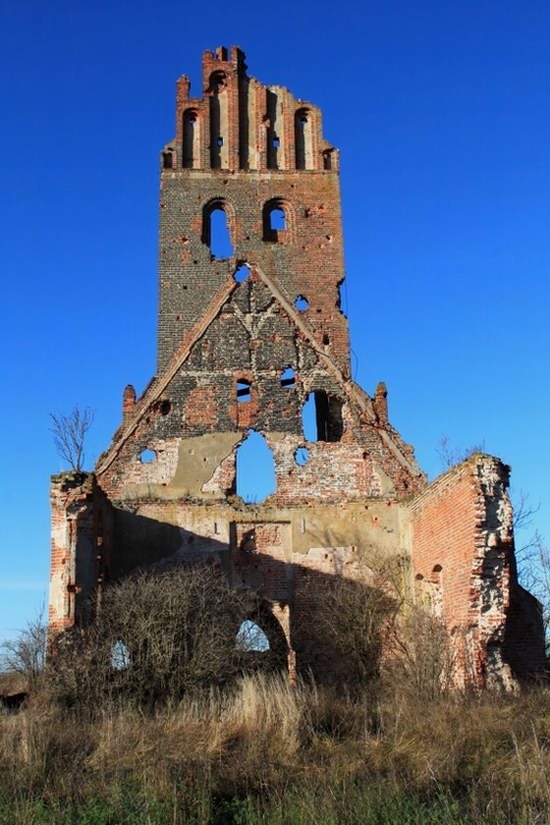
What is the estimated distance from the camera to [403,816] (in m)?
6.02

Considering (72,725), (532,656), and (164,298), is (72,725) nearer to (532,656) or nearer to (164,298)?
(532,656)

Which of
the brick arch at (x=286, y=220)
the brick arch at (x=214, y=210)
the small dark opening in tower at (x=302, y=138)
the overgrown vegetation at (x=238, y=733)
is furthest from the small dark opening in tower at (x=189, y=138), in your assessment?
the overgrown vegetation at (x=238, y=733)

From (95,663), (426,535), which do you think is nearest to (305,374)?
(426,535)

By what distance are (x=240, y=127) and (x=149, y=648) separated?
13.6m

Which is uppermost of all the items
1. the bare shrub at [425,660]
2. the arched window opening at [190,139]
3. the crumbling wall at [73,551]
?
the arched window opening at [190,139]

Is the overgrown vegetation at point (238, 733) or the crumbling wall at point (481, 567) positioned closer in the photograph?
the overgrown vegetation at point (238, 733)

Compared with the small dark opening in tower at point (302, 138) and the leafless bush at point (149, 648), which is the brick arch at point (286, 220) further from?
the leafless bush at point (149, 648)

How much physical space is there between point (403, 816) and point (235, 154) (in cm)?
1710

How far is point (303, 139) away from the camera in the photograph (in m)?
21.2

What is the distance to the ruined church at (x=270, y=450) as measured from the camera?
13266 millimetres

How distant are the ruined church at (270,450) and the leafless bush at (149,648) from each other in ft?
2.76

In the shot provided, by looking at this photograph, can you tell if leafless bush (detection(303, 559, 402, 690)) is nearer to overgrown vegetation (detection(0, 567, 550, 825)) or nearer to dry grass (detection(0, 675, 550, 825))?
overgrown vegetation (detection(0, 567, 550, 825))

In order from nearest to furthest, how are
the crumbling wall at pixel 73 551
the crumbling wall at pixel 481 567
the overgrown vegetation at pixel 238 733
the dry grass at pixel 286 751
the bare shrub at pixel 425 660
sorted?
1. the overgrown vegetation at pixel 238 733
2. the dry grass at pixel 286 751
3. the bare shrub at pixel 425 660
4. the crumbling wall at pixel 481 567
5. the crumbling wall at pixel 73 551

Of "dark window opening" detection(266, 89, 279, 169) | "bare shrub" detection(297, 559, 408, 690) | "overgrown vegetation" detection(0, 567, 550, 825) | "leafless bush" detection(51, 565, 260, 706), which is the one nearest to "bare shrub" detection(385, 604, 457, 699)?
"overgrown vegetation" detection(0, 567, 550, 825)
